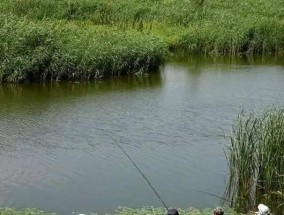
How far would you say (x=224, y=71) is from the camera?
89.9 ft

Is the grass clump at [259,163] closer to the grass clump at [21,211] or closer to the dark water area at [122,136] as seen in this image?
the dark water area at [122,136]

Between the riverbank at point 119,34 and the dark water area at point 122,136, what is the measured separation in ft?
2.54

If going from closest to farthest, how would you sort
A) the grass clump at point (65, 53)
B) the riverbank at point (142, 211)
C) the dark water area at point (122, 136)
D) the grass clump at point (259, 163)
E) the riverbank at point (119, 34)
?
1. the riverbank at point (142, 211)
2. the grass clump at point (259, 163)
3. the dark water area at point (122, 136)
4. the grass clump at point (65, 53)
5. the riverbank at point (119, 34)

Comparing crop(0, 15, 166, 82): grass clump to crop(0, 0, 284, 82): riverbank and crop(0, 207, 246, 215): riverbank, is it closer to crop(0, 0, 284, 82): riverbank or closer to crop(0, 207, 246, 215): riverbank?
crop(0, 0, 284, 82): riverbank

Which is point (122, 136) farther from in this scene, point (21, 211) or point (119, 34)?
point (119, 34)

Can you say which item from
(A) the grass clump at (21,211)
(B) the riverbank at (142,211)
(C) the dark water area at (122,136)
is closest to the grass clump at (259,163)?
(B) the riverbank at (142,211)

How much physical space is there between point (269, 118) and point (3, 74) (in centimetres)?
1303

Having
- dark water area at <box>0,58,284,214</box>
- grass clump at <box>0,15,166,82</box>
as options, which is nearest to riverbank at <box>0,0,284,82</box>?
grass clump at <box>0,15,166,82</box>

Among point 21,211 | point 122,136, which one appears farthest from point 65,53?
point 21,211

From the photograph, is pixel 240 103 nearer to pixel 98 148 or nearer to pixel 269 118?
pixel 98 148

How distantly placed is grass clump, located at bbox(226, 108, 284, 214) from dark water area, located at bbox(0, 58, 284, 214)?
34.6 inches

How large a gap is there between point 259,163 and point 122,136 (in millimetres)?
6060

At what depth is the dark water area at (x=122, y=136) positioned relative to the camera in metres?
13.0

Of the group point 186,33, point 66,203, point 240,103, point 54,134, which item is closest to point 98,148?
point 54,134
